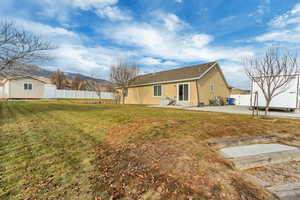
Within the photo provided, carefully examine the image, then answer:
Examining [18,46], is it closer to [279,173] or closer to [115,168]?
[115,168]

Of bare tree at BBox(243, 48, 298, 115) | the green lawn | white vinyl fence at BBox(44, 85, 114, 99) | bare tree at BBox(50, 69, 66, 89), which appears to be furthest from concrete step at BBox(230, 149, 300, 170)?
bare tree at BBox(50, 69, 66, 89)

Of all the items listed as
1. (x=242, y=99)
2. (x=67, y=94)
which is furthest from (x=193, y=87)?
(x=67, y=94)

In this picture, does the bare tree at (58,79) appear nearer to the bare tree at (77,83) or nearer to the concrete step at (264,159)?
the bare tree at (77,83)

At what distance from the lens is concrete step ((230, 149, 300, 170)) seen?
2498mm

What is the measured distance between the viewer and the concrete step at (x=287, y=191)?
1.74 meters

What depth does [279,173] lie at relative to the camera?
2.33 metres

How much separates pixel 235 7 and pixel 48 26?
13979 mm

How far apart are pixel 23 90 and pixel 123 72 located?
20349 millimetres

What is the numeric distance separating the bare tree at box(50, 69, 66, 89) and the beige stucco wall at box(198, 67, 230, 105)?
42.7m

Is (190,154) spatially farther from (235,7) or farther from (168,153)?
(235,7)

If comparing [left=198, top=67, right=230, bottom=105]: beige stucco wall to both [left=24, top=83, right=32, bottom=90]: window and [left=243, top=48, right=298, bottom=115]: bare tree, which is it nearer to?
[left=243, top=48, right=298, bottom=115]: bare tree

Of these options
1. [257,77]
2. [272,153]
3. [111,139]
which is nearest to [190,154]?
[272,153]

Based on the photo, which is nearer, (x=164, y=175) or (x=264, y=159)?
(x=164, y=175)

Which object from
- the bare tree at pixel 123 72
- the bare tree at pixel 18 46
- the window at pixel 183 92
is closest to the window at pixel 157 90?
the window at pixel 183 92
